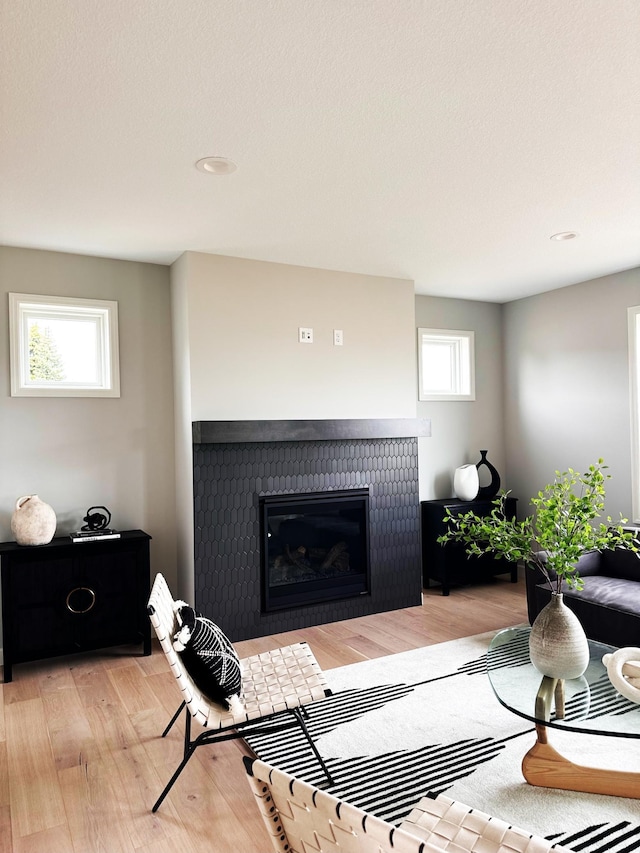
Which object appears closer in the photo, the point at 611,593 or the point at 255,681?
the point at 255,681

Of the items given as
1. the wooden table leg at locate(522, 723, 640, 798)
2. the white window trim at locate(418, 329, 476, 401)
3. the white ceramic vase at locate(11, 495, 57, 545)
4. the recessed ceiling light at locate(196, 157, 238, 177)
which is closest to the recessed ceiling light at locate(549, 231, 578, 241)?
the white window trim at locate(418, 329, 476, 401)

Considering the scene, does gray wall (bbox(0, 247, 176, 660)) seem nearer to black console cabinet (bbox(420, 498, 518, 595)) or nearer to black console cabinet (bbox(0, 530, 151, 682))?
black console cabinet (bbox(0, 530, 151, 682))

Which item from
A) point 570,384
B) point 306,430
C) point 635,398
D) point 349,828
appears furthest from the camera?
point 570,384

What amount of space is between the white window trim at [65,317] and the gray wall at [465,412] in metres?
2.67

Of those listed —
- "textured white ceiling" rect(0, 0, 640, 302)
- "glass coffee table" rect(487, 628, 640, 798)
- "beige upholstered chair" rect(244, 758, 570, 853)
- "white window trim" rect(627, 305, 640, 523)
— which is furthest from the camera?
"white window trim" rect(627, 305, 640, 523)

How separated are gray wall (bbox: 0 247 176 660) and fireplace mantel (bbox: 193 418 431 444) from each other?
554mm

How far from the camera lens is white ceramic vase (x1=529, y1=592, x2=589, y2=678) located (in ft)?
7.55

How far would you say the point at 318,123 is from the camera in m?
2.38

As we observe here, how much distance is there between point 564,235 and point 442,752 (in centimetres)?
303

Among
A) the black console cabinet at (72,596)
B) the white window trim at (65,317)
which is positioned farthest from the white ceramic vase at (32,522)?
the white window trim at (65,317)

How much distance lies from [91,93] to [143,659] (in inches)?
122

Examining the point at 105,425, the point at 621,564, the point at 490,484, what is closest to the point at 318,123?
the point at 105,425

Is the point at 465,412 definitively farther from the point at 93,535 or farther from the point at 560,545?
the point at 560,545

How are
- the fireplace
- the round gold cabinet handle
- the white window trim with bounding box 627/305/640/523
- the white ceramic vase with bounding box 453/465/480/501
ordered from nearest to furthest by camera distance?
the round gold cabinet handle
the fireplace
the white window trim with bounding box 627/305/640/523
the white ceramic vase with bounding box 453/465/480/501
